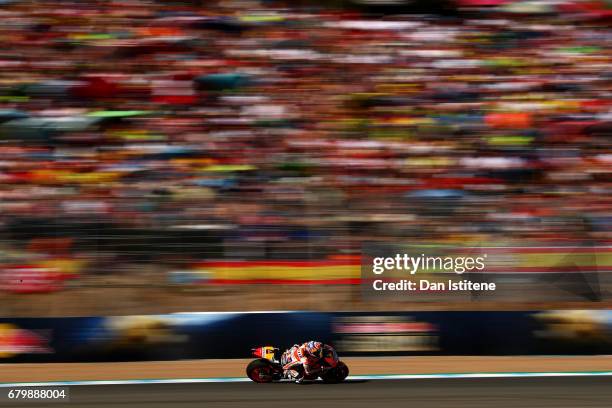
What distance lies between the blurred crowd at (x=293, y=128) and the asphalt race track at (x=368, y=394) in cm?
179

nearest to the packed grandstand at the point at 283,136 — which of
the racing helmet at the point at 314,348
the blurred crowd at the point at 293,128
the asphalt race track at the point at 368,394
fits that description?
the blurred crowd at the point at 293,128

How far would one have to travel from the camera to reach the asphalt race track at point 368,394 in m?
6.90

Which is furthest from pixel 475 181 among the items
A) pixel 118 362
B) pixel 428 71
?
pixel 118 362

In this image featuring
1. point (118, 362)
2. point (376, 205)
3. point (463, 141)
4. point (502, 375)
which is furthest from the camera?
point (463, 141)

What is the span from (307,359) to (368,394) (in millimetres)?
586

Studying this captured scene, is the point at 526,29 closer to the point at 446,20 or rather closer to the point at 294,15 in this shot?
the point at 446,20

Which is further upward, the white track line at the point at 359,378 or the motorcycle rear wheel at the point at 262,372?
the motorcycle rear wheel at the point at 262,372

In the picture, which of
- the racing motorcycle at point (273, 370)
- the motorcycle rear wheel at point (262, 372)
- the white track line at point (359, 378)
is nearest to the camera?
the racing motorcycle at point (273, 370)

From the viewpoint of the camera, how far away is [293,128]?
10.8 m

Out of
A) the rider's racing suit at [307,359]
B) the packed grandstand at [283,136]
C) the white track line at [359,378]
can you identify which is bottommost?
the white track line at [359,378]

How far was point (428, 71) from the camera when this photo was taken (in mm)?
11500

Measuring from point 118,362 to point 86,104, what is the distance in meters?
3.77

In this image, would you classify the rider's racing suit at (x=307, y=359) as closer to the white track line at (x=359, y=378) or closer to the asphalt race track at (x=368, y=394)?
the asphalt race track at (x=368, y=394)

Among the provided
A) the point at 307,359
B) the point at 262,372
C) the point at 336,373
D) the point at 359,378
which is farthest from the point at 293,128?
the point at 307,359
